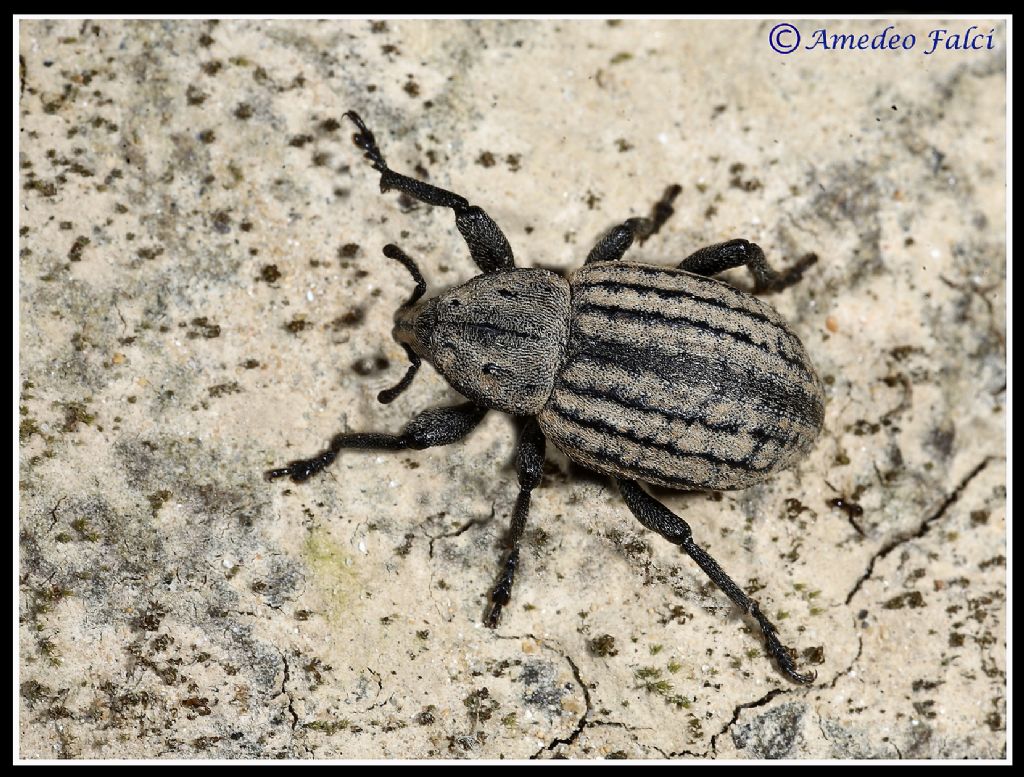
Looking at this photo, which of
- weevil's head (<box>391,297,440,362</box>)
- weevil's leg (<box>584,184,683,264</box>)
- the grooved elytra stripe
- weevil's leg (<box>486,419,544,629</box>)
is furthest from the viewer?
weevil's leg (<box>584,184,683,264</box>)

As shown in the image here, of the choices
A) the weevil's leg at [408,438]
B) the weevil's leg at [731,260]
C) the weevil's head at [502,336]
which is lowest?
the weevil's leg at [408,438]

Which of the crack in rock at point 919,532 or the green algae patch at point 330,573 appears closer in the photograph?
the green algae patch at point 330,573

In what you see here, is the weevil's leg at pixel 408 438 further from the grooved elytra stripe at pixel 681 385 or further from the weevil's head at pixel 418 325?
the grooved elytra stripe at pixel 681 385

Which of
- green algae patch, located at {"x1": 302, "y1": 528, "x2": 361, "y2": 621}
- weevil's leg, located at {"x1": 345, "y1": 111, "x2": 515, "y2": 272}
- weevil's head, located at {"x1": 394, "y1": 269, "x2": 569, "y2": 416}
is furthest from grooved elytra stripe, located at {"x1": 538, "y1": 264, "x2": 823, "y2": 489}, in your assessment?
green algae patch, located at {"x1": 302, "y1": 528, "x2": 361, "y2": 621}

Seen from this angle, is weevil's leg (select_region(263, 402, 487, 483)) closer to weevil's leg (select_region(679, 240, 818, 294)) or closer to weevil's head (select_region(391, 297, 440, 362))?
weevil's head (select_region(391, 297, 440, 362))

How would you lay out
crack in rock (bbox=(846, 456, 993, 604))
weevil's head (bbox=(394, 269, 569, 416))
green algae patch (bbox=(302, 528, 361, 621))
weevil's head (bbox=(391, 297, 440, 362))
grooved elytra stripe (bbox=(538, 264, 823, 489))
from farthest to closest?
crack in rock (bbox=(846, 456, 993, 604)), green algae patch (bbox=(302, 528, 361, 621)), weevil's head (bbox=(391, 297, 440, 362)), weevil's head (bbox=(394, 269, 569, 416)), grooved elytra stripe (bbox=(538, 264, 823, 489))

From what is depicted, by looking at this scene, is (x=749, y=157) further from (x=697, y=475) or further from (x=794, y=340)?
(x=697, y=475)

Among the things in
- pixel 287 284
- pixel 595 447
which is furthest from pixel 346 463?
pixel 595 447

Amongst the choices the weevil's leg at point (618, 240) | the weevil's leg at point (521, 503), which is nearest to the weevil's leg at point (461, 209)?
the weevil's leg at point (618, 240)

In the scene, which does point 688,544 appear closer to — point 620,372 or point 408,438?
point 620,372
